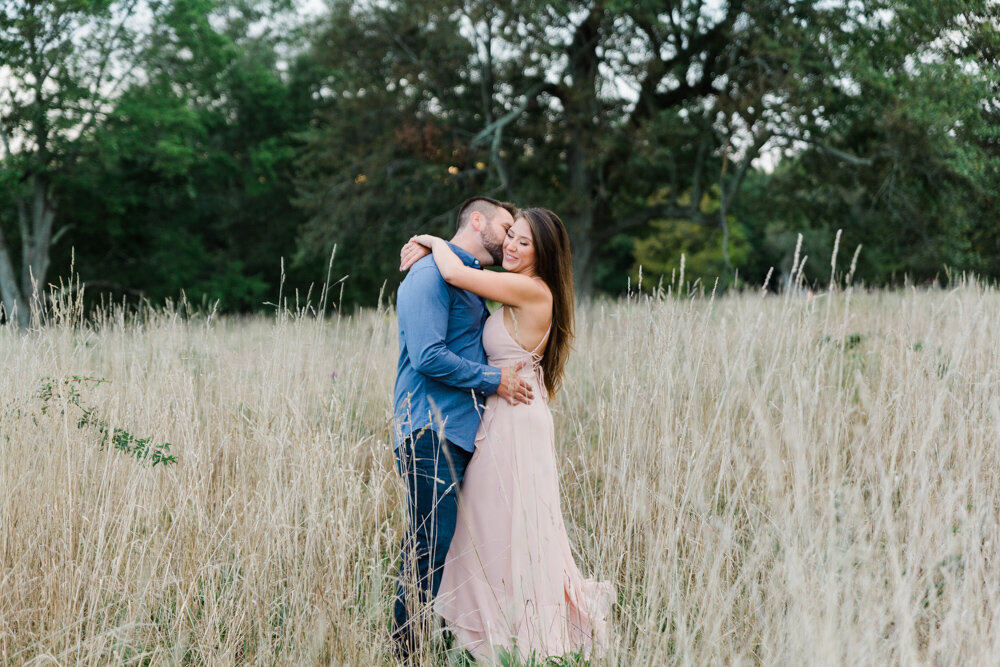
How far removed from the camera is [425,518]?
2.73m

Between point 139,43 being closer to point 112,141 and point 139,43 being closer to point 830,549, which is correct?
point 112,141

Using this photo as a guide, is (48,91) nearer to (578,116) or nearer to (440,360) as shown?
(578,116)

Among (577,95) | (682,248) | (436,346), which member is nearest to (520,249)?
(436,346)

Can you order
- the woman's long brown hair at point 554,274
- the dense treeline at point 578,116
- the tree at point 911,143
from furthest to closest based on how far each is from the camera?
the dense treeline at point 578,116 < the tree at point 911,143 < the woman's long brown hair at point 554,274

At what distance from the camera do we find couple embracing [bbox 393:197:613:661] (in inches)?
109

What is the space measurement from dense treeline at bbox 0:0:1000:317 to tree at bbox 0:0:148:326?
0.18 ft

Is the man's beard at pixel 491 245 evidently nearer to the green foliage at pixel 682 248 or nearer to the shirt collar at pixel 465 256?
the shirt collar at pixel 465 256

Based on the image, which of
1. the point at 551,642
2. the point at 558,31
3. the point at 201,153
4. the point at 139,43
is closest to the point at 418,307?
the point at 551,642

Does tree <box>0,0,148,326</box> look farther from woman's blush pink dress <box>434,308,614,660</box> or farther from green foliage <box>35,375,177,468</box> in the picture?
woman's blush pink dress <box>434,308,614,660</box>

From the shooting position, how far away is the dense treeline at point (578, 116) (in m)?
12.5

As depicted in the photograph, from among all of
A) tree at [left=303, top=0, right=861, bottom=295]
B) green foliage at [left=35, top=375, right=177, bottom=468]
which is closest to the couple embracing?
green foliage at [left=35, top=375, right=177, bottom=468]

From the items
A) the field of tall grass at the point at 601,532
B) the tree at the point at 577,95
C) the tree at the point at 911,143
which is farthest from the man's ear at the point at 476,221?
the tree at the point at 577,95

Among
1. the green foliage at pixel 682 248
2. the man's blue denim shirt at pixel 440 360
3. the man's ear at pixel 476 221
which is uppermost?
the green foliage at pixel 682 248

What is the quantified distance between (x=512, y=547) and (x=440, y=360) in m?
0.82
